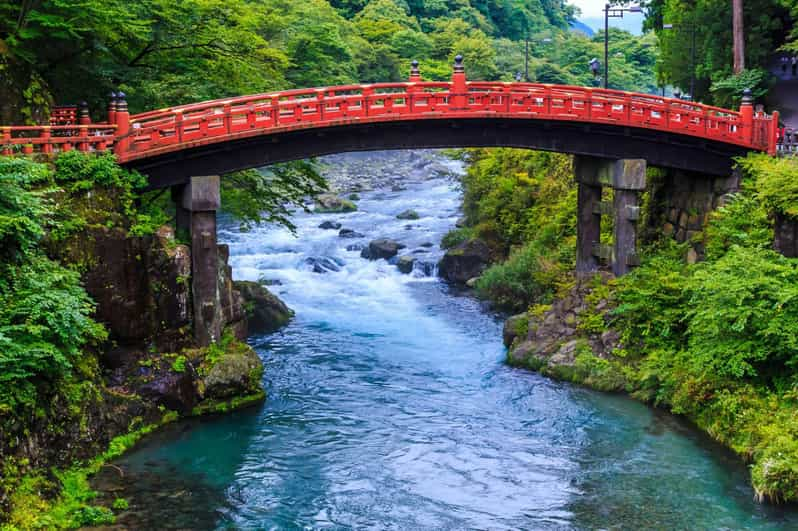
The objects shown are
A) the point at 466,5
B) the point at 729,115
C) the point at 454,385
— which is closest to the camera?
the point at 454,385

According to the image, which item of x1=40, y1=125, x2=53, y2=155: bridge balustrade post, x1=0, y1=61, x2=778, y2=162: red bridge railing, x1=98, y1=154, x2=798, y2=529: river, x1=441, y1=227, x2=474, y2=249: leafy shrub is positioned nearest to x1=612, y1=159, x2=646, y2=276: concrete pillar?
x1=0, y1=61, x2=778, y2=162: red bridge railing

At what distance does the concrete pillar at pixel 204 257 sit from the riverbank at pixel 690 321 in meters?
10.4

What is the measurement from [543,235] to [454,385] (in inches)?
482

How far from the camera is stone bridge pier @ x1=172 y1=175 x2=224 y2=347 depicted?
28.0 metres

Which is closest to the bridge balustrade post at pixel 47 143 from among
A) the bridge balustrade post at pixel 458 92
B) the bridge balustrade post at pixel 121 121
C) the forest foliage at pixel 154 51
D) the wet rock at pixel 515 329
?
the bridge balustrade post at pixel 121 121

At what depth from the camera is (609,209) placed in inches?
1345

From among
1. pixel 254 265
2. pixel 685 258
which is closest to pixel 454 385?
pixel 685 258

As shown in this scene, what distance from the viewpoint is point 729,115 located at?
111ft

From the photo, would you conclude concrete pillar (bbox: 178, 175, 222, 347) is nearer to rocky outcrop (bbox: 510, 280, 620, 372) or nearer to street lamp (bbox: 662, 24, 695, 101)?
rocky outcrop (bbox: 510, 280, 620, 372)

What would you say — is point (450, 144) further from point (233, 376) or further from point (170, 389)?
point (170, 389)

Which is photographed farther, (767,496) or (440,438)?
(440,438)

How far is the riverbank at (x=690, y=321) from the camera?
24.3 meters

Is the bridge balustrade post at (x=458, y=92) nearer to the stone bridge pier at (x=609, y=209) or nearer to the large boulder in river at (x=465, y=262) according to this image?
the stone bridge pier at (x=609, y=209)

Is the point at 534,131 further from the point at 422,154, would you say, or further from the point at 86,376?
the point at 422,154
